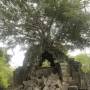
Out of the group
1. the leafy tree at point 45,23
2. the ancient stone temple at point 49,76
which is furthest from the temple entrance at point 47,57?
the leafy tree at point 45,23

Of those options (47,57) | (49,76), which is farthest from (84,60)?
(49,76)

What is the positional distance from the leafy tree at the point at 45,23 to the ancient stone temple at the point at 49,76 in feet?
2.92

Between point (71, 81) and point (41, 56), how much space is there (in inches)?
74.8

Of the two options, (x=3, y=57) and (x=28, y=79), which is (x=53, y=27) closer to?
(x=28, y=79)

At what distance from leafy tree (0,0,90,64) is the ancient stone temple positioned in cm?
89

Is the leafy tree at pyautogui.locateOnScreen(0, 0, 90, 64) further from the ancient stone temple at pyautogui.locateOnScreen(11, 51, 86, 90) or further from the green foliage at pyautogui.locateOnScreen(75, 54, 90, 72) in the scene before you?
the green foliage at pyautogui.locateOnScreen(75, 54, 90, 72)

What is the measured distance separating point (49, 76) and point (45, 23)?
102 inches

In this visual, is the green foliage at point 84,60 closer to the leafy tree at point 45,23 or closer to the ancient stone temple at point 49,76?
the ancient stone temple at point 49,76

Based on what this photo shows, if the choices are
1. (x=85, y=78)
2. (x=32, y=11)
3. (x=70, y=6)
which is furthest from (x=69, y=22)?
(x=85, y=78)

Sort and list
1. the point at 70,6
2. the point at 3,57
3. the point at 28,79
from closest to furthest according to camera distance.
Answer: the point at 70,6, the point at 28,79, the point at 3,57

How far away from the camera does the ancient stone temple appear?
1444 cm

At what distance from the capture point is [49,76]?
14688mm

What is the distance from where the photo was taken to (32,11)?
46.9 ft

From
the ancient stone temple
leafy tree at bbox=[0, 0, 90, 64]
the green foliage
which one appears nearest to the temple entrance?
the ancient stone temple
